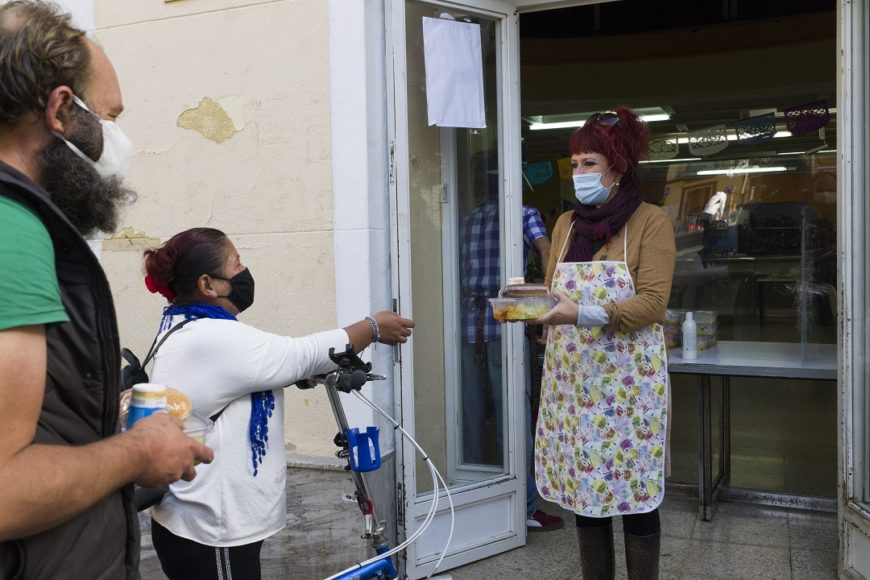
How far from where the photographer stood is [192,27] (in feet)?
12.6

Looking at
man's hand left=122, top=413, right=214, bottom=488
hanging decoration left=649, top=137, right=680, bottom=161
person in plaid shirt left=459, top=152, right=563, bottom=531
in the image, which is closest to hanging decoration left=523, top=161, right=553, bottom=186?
hanging decoration left=649, top=137, right=680, bottom=161

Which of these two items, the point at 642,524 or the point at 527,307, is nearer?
the point at 527,307

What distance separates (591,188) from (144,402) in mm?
2024

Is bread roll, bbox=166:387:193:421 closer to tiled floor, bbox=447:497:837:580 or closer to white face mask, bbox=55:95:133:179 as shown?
white face mask, bbox=55:95:133:179

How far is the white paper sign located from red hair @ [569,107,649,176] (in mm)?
884

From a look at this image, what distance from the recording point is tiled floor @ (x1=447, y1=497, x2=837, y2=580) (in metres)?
3.70

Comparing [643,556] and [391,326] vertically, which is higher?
[391,326]

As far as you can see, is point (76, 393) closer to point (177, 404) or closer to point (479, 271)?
point (177, 404)

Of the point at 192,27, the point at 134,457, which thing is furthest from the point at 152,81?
the point at 134,457

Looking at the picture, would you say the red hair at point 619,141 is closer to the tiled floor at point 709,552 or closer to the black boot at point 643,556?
the black boot at point 643,556

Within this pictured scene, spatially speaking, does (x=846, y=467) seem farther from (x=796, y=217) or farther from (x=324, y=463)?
(x=796, y=217)

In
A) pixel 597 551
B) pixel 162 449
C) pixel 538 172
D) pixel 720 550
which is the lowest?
pixel 720 550

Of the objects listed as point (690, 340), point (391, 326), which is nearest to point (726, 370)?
point (690, 340)

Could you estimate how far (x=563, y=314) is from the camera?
2775mm
